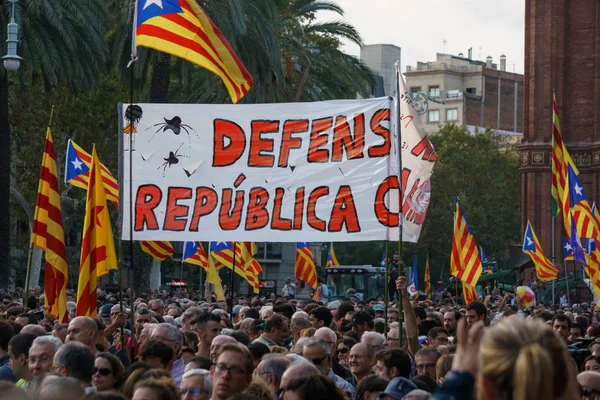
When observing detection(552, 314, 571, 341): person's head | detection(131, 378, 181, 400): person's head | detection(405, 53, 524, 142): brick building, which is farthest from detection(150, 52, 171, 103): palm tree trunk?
detection(405, 53, 524, 142): brick building

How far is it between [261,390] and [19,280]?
53.7m

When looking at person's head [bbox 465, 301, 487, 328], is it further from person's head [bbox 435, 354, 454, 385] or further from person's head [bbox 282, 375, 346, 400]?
person's head [bbox 282, 375, 346, 400]

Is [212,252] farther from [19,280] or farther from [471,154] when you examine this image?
[471,154]

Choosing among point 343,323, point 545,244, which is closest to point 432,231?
point 545,244

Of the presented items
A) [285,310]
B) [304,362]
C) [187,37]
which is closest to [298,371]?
[304,362]

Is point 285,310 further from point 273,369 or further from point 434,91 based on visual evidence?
point 434,91

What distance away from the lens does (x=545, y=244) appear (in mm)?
49250

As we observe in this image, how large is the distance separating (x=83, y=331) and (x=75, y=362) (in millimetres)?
2450

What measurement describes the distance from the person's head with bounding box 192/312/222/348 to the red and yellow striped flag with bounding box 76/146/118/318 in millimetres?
1555

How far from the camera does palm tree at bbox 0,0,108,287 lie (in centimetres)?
2756

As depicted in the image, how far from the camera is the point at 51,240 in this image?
569 inches

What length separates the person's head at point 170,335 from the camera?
10.4 metres

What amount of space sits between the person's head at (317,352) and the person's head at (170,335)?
1.28m

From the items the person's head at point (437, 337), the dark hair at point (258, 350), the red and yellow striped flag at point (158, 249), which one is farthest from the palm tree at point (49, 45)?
the dark hair at point (258, 350)
